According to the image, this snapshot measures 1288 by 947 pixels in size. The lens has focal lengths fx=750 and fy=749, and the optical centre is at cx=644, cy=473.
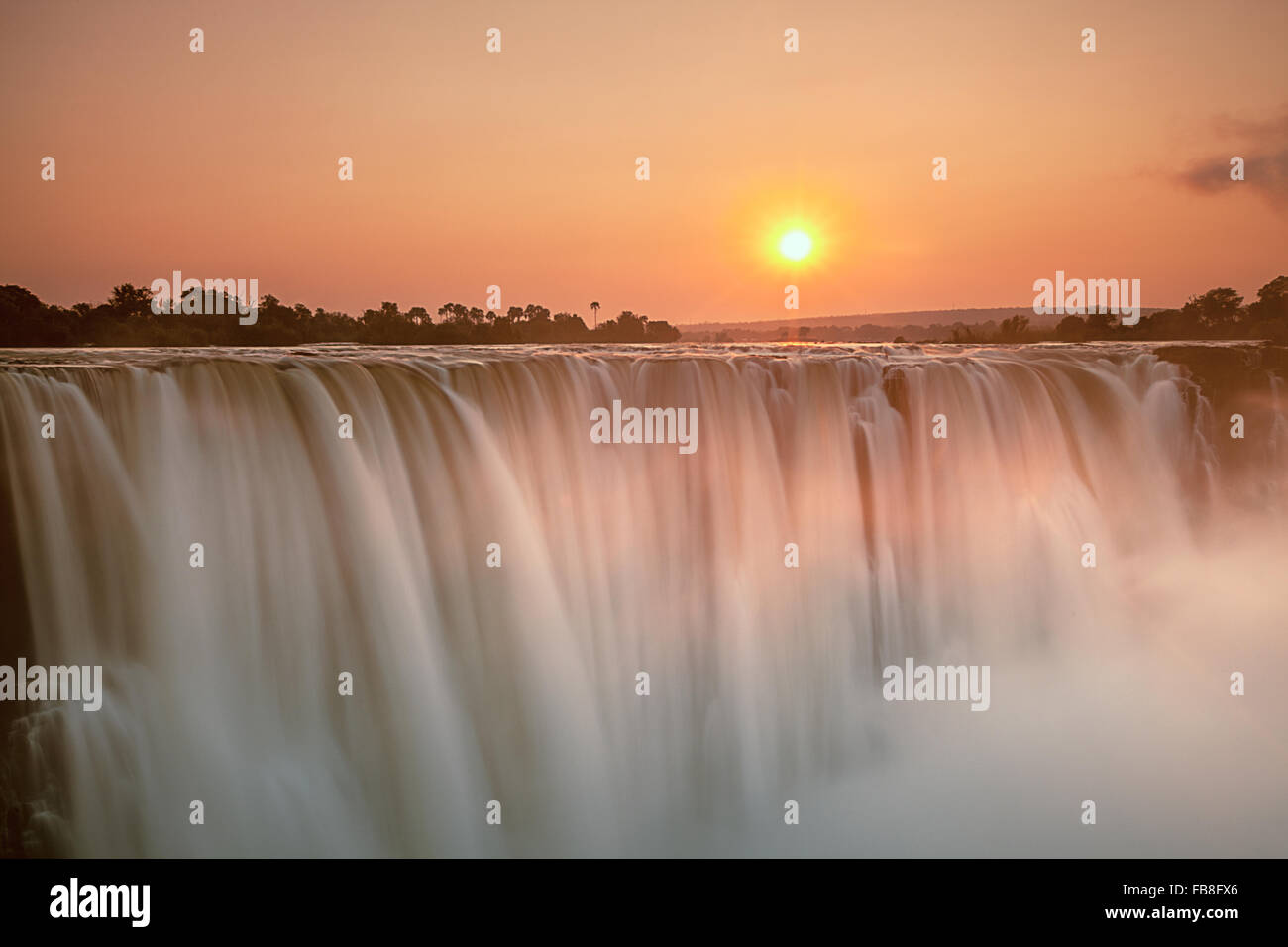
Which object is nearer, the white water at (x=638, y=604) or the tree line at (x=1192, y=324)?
the white water at (x=638, y=604)

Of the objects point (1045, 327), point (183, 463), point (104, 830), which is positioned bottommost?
point (104, 830)

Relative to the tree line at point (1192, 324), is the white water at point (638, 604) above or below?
below

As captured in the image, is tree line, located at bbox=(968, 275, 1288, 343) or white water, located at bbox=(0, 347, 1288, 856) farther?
tree line, located at bbox=(968, 275, 1288, 343)

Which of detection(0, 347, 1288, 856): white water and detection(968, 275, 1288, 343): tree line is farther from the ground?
detection(968, 275, 1288, 343): tree line

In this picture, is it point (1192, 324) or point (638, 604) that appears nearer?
point (638, 604)

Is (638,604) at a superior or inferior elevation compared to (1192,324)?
inferior
